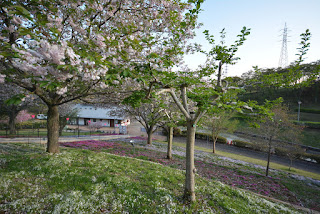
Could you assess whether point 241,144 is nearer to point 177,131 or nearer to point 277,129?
point 177,131

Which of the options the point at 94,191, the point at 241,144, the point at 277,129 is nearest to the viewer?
the point at 94,191

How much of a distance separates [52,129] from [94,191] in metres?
5.50

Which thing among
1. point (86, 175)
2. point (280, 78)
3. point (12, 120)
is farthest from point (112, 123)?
point (280, 78)

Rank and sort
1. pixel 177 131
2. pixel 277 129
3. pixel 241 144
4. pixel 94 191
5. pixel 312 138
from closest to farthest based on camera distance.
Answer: pixel 94 191 → pixel 277 129 → pixel 241 144 → pixel 312 138 → pixel 177 131

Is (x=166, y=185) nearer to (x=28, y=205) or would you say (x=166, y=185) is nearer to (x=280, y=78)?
(x=28, y=205)

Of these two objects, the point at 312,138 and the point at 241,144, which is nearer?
the point at 241,144

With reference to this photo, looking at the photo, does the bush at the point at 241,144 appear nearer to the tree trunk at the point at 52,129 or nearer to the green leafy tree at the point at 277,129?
the green leafy tree at the point at 277,129

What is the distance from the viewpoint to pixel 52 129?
30.0 feet

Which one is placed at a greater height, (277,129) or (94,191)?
(277,129)

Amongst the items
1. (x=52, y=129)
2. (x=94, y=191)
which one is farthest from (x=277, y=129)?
(x=52, y=129)

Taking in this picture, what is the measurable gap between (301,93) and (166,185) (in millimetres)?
71073

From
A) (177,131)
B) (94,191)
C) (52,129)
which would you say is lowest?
(177,131)

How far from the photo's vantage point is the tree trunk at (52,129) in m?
9.04

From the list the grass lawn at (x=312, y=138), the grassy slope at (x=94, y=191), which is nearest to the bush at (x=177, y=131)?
the grass lawn at (x=312, y=138)
